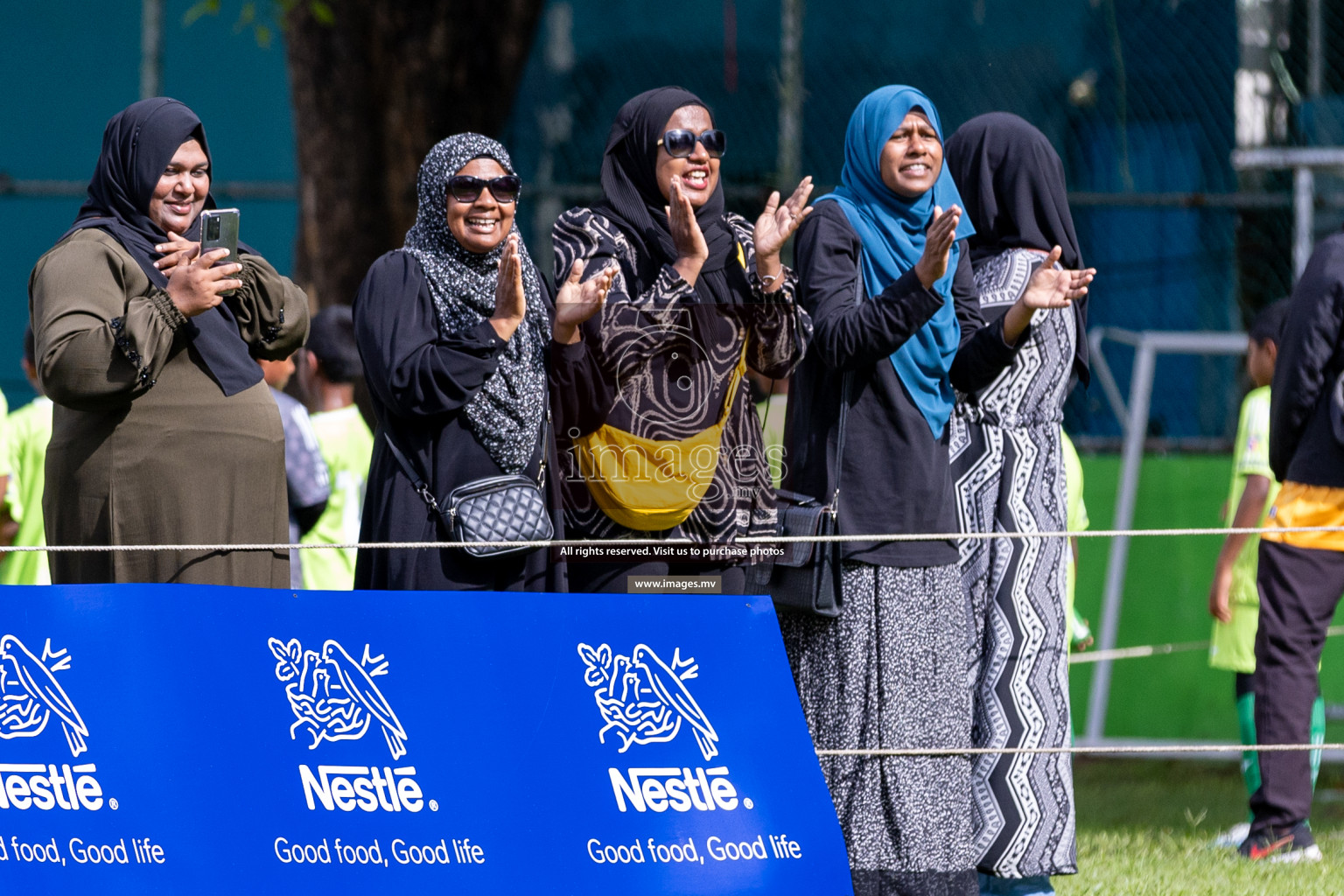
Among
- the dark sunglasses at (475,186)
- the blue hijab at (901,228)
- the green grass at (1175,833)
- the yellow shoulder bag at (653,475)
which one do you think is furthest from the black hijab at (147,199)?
the green grass at (1175,833)

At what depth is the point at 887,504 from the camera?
3.81 metres

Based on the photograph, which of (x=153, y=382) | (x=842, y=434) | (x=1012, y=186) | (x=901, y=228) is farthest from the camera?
(x=1012, y=186)

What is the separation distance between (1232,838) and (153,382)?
3.44 metres

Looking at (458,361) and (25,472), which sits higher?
(458,361)

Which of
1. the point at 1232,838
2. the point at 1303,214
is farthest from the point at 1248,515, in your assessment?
the point at 1303,214

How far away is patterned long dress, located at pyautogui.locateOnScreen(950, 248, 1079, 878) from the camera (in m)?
4.02

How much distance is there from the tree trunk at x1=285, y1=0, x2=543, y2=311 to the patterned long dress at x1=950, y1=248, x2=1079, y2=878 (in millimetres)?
3612

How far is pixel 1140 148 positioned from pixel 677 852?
4.97 meters

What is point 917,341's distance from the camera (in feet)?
12.6

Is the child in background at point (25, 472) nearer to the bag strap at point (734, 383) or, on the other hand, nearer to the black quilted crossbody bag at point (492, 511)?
the black quilted crossbody bag at point (492, 511)

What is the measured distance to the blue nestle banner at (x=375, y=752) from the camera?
331 cm

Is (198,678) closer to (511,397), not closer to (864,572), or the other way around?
(511,397)

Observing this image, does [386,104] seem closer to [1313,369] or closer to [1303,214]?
[1303,214]

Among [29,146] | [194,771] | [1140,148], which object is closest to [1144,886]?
[194,771]
